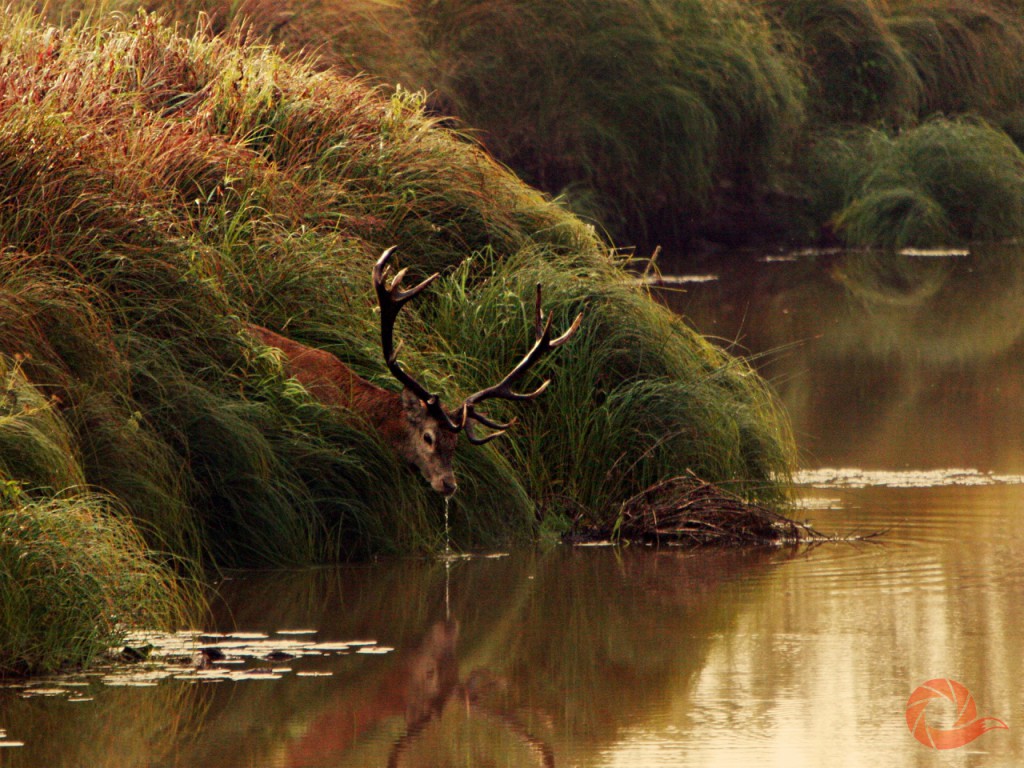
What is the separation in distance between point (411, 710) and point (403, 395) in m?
2.78

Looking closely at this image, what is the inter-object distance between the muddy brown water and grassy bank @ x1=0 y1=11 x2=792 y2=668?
0.38 m

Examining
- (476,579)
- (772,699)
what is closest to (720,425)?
(476,579)

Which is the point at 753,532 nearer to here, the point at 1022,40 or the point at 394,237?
the point at 394,237

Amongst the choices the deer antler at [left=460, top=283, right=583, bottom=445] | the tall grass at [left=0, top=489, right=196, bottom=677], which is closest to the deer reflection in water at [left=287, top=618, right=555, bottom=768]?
the tall grass at [left=0, top=489, right=196, bottom=677]

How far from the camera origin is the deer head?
28.8 feet

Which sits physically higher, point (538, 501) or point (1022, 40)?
point (1022, 40)

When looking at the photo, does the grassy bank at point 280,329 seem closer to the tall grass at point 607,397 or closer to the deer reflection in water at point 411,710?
the tall grass at point 607,397

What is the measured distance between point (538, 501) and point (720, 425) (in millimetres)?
958

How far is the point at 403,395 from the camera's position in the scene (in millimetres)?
8977

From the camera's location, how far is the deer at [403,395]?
8.80m

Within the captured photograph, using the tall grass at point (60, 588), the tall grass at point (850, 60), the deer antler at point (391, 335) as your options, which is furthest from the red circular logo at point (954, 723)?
the tall grass at point (850, 60)

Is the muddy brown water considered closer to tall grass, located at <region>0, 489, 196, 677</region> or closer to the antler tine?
tall grass, located at <region>0, 489, 196, 677</region>

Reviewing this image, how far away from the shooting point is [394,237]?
10953mm

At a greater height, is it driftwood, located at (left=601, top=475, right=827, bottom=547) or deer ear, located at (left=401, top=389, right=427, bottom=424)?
deer ear, located at (left=401, top=389, right=427, bottom=424)
